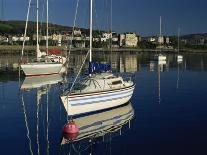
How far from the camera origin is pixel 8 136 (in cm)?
1952

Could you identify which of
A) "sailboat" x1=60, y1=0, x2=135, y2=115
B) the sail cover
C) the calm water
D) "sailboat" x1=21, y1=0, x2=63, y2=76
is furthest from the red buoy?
"sailboat" x1=21, y1=0, x2=63, y2=76

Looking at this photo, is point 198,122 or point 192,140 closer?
point 192,140

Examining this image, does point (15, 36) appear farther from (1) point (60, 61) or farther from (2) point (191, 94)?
(2) point (191, 94)

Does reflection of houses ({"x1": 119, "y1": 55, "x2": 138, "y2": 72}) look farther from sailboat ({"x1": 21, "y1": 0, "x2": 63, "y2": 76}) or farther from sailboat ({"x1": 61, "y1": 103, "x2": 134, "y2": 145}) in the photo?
sailboat ({"x1": 61, "y1": 103, "x2": 134, "y2": 145})

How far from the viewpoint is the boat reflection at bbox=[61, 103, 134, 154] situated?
1831cm

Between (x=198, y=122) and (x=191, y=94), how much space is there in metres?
12.1

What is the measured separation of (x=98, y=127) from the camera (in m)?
21.5

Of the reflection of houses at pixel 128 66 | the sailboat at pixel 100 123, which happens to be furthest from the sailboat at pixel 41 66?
the sailboat at pixel 100 123

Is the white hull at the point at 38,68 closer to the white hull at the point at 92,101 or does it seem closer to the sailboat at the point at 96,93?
the sailboat at the point at 96,93

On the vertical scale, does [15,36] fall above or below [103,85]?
above

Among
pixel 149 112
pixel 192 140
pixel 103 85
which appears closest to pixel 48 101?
pixel 103 85

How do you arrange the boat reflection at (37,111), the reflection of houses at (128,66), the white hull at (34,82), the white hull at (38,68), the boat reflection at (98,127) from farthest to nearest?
the reflection of houses at (128,66)
the white hull at (38,68)
the white hull at (34,82)
the boat reflection at (98,127)
the boat reflection at (37,111)

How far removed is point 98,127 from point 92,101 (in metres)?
2.65

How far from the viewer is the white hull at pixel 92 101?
22.7m
